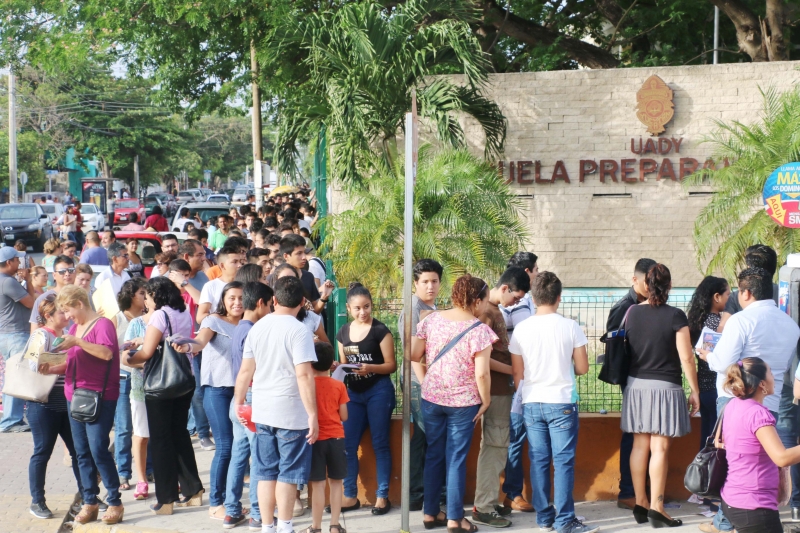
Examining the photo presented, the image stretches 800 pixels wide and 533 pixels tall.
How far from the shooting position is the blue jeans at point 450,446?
6512mm

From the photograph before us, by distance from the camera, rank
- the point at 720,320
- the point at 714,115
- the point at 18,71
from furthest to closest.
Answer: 1. the point at 18,71
2. the point at 714,115
3. the point at 720,320

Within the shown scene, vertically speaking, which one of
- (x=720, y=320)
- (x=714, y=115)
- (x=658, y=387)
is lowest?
(x=658, y=387)

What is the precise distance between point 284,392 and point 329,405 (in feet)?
1.19

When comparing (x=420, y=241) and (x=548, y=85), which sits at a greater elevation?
(x=548, y=85)

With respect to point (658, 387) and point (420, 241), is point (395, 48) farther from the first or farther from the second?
point (658, 387)

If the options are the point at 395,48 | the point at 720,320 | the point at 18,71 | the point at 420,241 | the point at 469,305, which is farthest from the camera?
the point at 18,71

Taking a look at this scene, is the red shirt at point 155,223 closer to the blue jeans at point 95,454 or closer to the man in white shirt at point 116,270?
the man in white shirt at point 116,270


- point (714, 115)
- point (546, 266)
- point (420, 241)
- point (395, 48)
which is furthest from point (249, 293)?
point (714, 115)

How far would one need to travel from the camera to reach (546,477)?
6586 millimetres

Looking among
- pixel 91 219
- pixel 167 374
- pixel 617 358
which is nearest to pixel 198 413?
pixel 167 374

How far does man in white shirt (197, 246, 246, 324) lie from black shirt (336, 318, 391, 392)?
5.23 feet

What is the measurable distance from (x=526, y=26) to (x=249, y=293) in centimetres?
1464

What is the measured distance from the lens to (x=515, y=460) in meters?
7.14

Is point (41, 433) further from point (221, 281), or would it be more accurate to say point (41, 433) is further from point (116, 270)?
point (116, 270)
